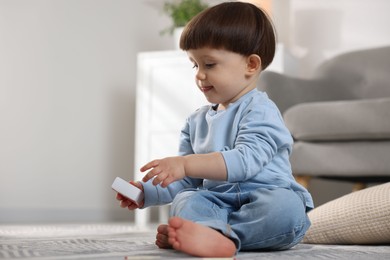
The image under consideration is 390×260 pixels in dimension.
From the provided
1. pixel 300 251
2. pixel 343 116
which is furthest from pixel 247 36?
pixel 343 116

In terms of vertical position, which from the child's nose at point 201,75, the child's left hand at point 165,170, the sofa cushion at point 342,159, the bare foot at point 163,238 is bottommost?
the sofa cushion at point 342,159

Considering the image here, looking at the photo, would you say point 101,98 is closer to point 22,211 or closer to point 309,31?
point 22,211

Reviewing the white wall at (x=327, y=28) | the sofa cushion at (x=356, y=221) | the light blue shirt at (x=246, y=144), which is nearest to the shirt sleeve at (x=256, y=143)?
the light blue shirt at (x=246, y=144)

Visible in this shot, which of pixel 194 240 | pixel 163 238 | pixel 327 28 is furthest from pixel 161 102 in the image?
pixel 194 240

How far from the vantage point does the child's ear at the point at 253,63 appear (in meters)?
1.22

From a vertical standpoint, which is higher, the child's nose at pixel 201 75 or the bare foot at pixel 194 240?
the child's nose at pixel 201 75

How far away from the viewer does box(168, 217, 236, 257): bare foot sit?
3.16ft

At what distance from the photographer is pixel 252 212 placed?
1126 millimetres

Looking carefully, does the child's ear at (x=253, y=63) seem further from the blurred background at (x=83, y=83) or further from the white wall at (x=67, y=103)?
the white wall at (x=67, y=103)

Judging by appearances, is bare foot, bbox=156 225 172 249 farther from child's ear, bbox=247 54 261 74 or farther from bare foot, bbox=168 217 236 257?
child's ear, bbox=247 54 261 74

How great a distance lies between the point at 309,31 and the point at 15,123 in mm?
1515

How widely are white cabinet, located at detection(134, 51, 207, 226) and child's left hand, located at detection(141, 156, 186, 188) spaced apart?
6.45 feet

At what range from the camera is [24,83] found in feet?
10.5

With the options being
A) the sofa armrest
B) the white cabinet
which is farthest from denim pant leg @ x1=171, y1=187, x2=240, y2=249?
the white cabinet
